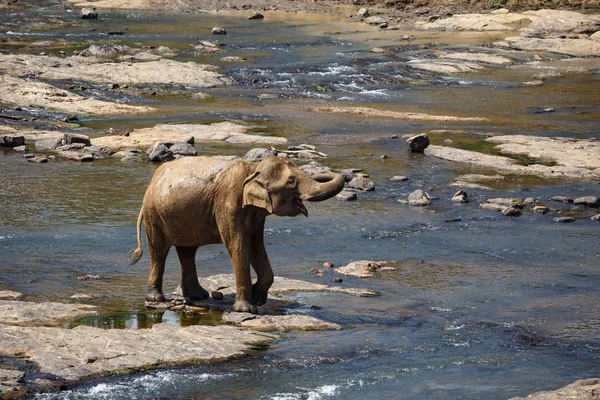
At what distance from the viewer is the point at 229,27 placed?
5259 centimetres

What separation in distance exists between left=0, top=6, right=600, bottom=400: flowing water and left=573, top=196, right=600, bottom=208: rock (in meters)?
0.21

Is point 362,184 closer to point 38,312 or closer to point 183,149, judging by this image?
point 183,149

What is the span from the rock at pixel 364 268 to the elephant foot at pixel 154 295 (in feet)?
10.1

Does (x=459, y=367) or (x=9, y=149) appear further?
(x=9, y=149)

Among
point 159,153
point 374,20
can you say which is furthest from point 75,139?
point 374,20

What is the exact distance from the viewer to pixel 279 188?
1200cm

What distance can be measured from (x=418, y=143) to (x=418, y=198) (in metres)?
4.82

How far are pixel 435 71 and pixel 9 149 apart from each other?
1921 cm

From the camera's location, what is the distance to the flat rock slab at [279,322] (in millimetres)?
11789

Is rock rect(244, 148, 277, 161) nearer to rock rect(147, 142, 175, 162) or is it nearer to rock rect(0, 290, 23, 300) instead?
rock rect(147, 142, 175, 162)

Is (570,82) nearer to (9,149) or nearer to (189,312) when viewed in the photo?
(9,149)

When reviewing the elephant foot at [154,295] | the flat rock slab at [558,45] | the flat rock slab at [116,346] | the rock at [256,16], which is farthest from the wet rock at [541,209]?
the rock at [256,16]

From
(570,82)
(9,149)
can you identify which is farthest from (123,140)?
(570,82)

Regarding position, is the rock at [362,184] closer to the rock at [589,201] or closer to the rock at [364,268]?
the rock at [589,201]
